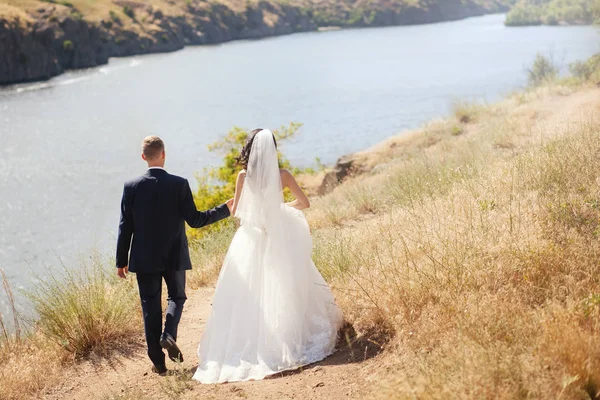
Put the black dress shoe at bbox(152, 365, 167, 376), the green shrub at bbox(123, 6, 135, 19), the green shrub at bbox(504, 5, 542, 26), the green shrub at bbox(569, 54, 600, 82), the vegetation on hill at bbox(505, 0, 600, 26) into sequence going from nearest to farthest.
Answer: the black dress shoe at bbox(152, 365, 167, 376) < the green shrub at bbox(569, 54, 600, 82) < the vegetation on hill at bbox(505, 0, 600, 26) < the green shrub at bbox(123, 6, 135, 19) < the green shrub at bbox(504, 5, 542, 26)

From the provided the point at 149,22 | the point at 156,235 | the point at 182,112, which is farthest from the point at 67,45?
the point at 156,235

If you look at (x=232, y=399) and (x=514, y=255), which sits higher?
(x=514, y=255)

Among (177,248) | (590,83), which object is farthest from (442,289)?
(590,83)

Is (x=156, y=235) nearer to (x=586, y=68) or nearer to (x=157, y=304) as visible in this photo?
(x=157, y=304)

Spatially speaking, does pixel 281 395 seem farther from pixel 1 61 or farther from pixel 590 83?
pixel 1 61

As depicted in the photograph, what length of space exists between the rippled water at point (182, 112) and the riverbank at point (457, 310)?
413cm

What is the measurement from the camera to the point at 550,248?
513 centimetres

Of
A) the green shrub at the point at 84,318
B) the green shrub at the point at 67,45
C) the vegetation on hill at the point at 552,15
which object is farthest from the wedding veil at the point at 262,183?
the vegetation on hill at the point at 552,15

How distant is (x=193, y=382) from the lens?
17.6 ft

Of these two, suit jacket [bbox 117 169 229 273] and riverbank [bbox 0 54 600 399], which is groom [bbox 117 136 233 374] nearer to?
suit jacket [bbox 117 169 229 273]

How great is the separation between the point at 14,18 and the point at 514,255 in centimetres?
6816

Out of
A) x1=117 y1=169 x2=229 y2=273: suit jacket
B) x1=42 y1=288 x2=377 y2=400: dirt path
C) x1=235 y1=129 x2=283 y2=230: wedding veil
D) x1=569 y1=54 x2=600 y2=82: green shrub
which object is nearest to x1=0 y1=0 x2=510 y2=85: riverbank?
x1=569 y1=54 x2=600 y2=82: green shrub

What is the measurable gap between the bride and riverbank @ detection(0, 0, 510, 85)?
59.7m

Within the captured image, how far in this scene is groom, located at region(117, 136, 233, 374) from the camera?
214 inches
